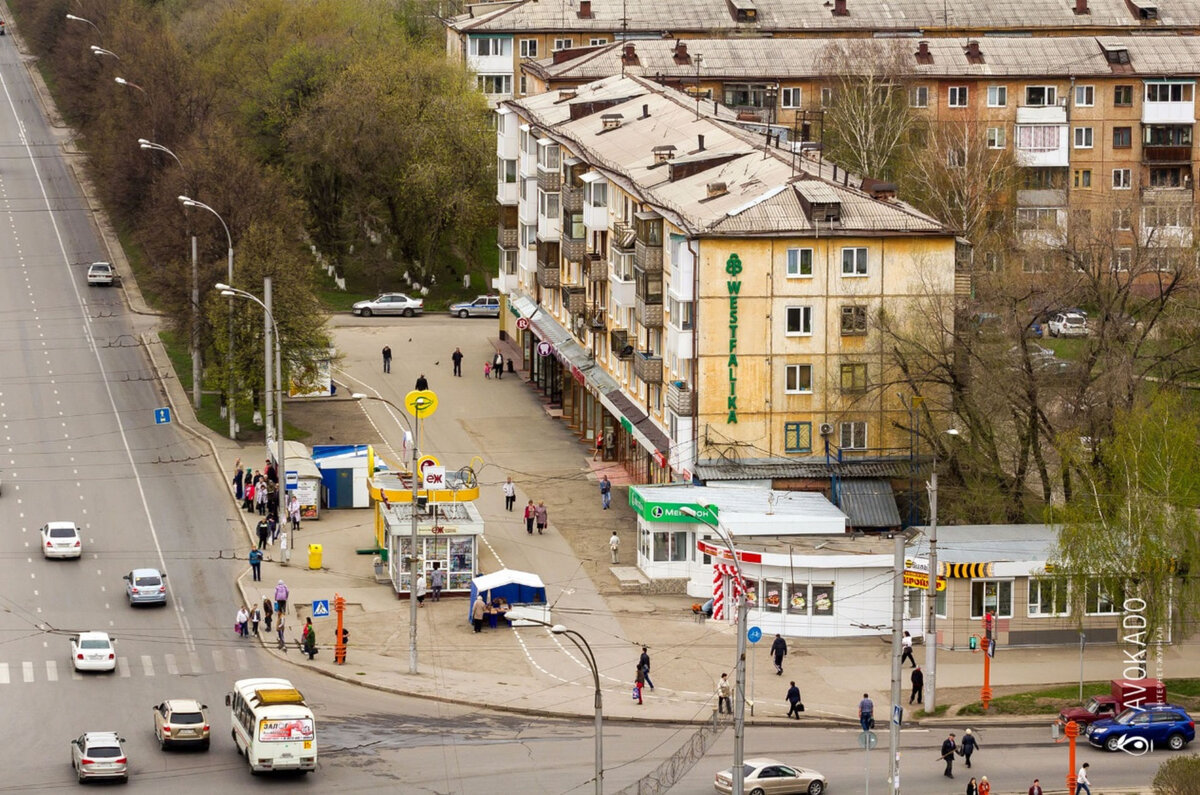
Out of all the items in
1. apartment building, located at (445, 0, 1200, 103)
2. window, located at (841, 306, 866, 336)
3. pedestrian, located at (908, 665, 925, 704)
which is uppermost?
apartment building, located at (445, 0, 1200, 103)

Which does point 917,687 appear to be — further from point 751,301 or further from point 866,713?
point 751,301

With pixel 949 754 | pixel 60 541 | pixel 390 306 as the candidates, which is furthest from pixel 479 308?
pixel 949 754

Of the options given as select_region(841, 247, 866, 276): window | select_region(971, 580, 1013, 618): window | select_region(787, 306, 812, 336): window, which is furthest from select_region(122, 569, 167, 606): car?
select_region(971, 580, 1013, 618): window

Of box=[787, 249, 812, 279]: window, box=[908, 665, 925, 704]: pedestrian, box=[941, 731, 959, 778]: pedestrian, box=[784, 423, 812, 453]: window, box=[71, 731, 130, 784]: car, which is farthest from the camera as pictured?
box=[784, 423, 812, 453]: window

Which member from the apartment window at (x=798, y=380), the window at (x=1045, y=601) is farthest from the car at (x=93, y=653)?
the window at (x=1045, y=601)

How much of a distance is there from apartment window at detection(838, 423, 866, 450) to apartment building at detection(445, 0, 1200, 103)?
56560mm

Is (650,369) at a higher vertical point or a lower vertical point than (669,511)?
higher

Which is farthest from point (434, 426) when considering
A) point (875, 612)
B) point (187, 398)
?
point (875, 612)

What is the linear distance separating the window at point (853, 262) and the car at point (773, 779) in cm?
2744

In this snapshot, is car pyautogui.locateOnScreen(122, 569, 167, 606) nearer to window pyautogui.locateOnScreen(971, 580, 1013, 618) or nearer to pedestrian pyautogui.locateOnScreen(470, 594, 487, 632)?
pedestrian pyautogui.locateOnScreen(470, 594, 487, 632)

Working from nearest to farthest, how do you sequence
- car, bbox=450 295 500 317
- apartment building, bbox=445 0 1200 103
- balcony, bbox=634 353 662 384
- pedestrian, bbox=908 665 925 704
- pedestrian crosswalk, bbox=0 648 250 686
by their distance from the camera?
pedestrian, bbox=908 665 925 704, pedestrian crosswalk, bbox=0 648 250 686, balcony, bbox=634 353 662 384, car, bbox=450 295 500 317, apartment building, bbox=445 0 1200 103

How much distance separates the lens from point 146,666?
71.4 metres

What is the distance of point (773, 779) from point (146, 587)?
26667mm

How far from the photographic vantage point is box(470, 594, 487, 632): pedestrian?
75.6 m
